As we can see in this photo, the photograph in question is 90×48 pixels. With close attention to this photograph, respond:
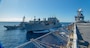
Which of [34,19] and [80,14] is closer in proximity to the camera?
[80,14]

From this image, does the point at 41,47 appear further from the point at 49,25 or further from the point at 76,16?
the point at 49,25

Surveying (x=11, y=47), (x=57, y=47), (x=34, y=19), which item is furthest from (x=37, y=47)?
(x=34, y=19)

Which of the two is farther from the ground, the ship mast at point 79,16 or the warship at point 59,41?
the ship mast at point 79,16

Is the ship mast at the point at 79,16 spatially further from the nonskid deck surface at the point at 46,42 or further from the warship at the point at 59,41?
the nonskid deck surface at the point at 46,42

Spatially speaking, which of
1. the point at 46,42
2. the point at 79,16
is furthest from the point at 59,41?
the point at 79,16

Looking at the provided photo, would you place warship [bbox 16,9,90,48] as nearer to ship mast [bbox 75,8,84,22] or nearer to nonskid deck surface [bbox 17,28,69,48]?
nonskid deck surface [bbox 17,28,69,48]

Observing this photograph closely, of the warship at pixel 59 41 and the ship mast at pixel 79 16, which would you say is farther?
the ship mast at pixel 79 16

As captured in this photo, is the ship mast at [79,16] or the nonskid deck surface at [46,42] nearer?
the nonskid deck surface at [46,42]

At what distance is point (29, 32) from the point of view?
187 feet

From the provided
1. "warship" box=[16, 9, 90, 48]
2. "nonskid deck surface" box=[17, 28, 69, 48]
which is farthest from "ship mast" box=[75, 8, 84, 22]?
"nonskid deck surface" box=[17, 28, 69, 48]

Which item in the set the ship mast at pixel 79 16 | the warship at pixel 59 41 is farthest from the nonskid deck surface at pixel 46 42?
the ship mast at pixel 79 16

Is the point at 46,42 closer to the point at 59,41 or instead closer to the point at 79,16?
the point at 59,41

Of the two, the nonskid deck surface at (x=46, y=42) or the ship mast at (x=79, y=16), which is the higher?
the ship mast at (x=79, y=16)

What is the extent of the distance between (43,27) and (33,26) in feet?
17.9
